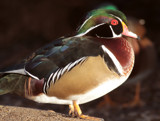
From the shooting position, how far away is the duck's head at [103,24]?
6.47 feet

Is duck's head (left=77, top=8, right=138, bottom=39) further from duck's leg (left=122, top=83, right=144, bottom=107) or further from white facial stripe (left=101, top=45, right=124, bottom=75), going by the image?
duck's leg (left=122, top=83, right=144, bottom=107)

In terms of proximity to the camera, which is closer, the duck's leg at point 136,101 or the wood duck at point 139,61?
the wood duck at point 139,61

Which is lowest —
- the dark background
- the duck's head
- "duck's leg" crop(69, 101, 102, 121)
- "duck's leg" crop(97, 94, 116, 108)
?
"duck's leg" crop(69, 101, 102, 121)

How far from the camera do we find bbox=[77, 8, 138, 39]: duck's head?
1973mm

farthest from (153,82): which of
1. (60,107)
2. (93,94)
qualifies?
(93,94)

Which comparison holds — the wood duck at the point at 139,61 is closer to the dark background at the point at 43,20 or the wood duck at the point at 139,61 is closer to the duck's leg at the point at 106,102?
the duck's leg at the point at 106,102

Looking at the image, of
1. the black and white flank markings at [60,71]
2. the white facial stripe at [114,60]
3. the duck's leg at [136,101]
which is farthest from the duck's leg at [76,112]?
the duck's leg at [136,101]

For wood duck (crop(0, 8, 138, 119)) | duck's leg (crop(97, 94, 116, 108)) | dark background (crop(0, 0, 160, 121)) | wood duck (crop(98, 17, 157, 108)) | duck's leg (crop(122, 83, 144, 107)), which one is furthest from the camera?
dark background (crop(0, 0, 160, 121))

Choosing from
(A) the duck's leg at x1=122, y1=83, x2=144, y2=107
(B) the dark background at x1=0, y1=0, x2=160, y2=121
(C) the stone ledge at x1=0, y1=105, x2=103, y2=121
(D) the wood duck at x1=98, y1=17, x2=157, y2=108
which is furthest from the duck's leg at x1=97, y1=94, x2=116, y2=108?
(C) the stone ledge at x1=0, y1=105, x2=103, y2=121

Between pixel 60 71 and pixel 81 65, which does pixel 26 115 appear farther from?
pixel 81 65

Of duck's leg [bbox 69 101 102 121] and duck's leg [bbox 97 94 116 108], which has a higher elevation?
duck's leg [bbox 97 94 116 108]

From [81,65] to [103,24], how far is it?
261mm

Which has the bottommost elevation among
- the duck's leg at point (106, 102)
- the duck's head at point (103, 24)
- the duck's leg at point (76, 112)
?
the duck's leg at point (76, 112)

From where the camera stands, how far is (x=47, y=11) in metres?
7.02
